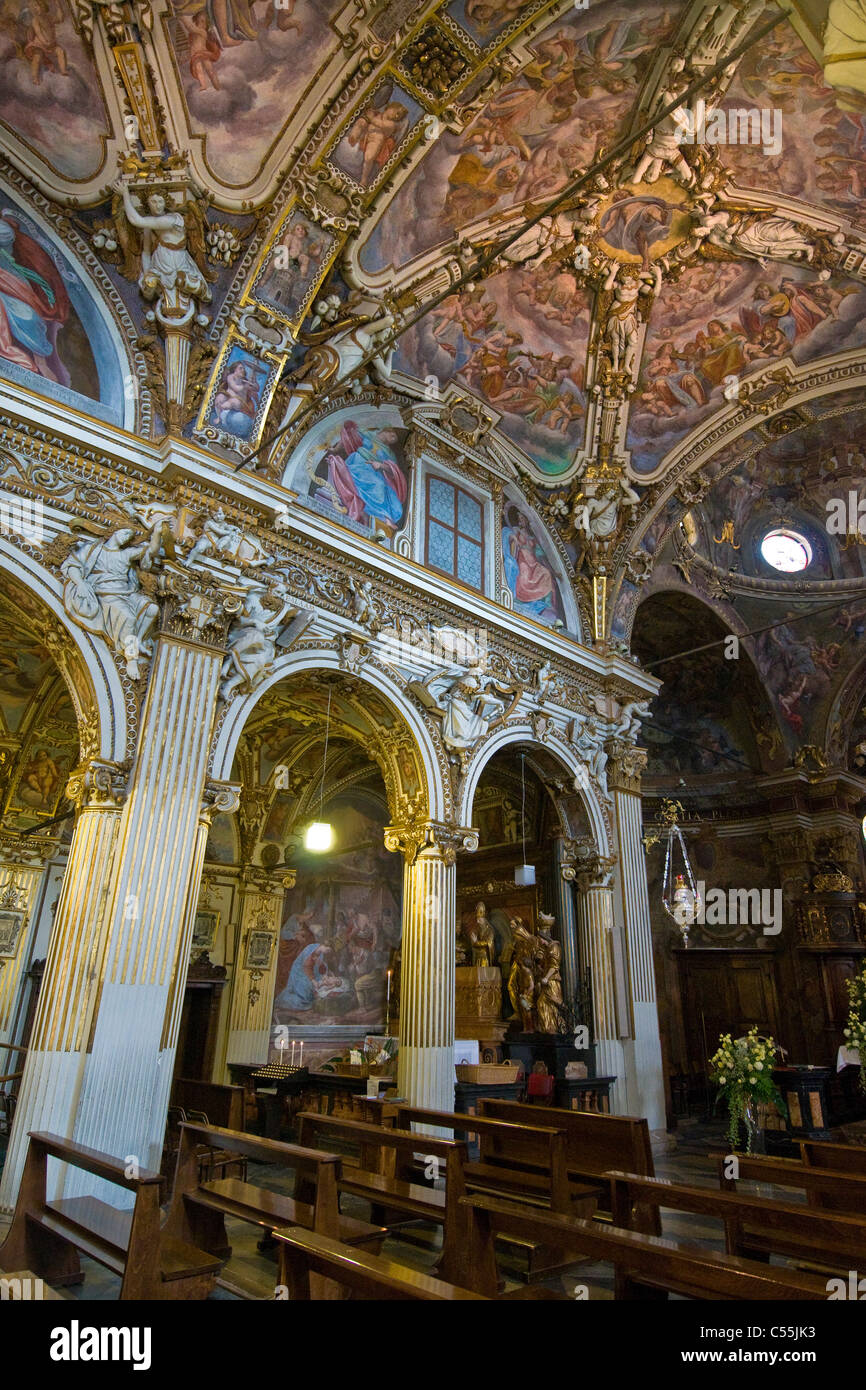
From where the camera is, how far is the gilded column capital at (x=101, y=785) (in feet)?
26.1

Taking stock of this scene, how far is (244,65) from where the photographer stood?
8805 millimetres

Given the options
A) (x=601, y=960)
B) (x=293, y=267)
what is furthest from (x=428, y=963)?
(x=293, y=267)

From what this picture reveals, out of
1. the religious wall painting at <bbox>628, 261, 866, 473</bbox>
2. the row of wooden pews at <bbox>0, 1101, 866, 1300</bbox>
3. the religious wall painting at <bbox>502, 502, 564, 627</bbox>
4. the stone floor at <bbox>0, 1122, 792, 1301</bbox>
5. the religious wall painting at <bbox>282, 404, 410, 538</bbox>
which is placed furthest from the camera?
the religious wall painting at <bbox>502, 502, 564, 627</bbox>

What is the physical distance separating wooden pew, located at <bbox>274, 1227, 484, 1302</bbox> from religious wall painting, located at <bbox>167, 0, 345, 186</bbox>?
1058cm

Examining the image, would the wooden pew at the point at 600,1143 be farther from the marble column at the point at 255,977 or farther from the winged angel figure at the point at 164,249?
the winged angel figure at the point at 164,249

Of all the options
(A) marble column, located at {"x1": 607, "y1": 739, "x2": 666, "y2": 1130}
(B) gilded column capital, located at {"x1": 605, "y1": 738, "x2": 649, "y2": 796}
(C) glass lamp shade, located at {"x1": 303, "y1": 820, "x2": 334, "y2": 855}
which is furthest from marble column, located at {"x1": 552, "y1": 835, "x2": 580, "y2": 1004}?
(C) glass lamp shade, located at {"x1": 303, "y1": 820, "x2": 334, "y2": 855}

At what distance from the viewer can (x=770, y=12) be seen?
9789 mm

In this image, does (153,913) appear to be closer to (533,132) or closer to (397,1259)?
(397,1259)

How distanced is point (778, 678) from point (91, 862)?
16.7 m

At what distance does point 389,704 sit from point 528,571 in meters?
4.57

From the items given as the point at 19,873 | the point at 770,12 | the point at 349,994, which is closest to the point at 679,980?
the point at 349,994

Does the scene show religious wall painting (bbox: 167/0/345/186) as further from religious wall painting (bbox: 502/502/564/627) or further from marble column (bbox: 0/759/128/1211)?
marble column (bbox: 0/759/128/1211)

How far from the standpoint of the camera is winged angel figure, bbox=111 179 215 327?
29.7 feet

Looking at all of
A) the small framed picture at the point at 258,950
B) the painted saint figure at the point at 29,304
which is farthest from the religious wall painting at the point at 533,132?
the small framed picture at the point at 258,950
